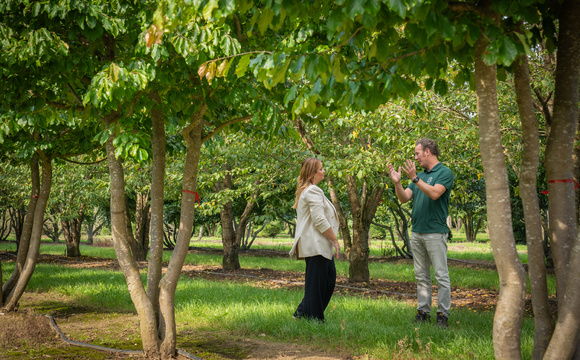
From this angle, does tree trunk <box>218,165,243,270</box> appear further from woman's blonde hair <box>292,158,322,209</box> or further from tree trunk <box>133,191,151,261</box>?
woman's blonde hair <box>292,158,322,209</box>

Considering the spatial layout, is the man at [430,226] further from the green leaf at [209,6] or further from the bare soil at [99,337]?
the green leaf at [209,6]

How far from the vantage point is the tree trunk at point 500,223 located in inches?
98.3

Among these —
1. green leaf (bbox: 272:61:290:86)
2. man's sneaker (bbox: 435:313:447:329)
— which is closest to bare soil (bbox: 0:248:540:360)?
man's sneaker (bbox: 435:313:447:329)

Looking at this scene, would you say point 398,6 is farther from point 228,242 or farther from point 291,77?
point 228,242

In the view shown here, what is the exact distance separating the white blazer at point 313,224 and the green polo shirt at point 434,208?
1.00 metres

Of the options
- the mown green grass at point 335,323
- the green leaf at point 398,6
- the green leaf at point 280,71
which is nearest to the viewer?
the green leaf at point 398,6

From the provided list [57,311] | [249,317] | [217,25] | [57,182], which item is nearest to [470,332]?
[249,317]

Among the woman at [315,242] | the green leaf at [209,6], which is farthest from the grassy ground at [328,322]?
the green leaf at [209,6]

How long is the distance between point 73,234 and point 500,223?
22823 millimetres

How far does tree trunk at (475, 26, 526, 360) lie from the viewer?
8.20 ft

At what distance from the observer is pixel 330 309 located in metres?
6.35

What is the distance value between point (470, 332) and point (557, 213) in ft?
7.89

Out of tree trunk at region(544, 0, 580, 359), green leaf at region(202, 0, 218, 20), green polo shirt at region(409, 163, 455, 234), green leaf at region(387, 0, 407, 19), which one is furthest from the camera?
green polo shirt at region(409, 163, 455, 234)

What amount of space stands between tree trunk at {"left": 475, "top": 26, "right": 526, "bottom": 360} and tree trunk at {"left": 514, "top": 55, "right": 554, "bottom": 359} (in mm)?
308
